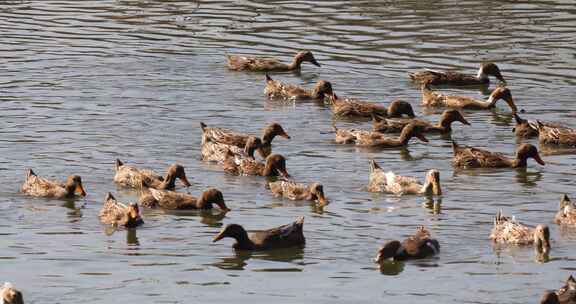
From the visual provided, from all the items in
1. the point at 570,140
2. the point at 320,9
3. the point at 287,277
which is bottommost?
the point at 287,277

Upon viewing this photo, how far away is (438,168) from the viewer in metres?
23.3

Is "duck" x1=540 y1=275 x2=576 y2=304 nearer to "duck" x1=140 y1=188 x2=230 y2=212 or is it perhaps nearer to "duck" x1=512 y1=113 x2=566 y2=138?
"duck" x1=140 y1=188 x2=230 y2=212

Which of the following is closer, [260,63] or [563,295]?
[563,295]

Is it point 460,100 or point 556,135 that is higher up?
point 460,100

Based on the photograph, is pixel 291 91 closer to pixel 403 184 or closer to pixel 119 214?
pixel 403 184

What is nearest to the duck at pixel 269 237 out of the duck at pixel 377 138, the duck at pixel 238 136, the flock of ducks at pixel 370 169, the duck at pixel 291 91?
the flock of ducks at pixel 370 169

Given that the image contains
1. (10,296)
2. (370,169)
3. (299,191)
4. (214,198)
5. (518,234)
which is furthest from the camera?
(370,169)

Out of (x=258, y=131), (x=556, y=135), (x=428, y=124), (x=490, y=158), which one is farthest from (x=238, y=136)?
(x=556, y=135)

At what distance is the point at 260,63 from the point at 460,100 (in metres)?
4.91

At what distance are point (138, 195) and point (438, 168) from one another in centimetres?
460

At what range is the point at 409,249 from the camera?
58.9ft

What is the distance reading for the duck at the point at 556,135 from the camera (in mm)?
24578

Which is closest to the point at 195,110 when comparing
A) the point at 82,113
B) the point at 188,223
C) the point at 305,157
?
the point at 82,113

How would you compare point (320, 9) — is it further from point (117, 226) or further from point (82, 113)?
point (117, 226)
